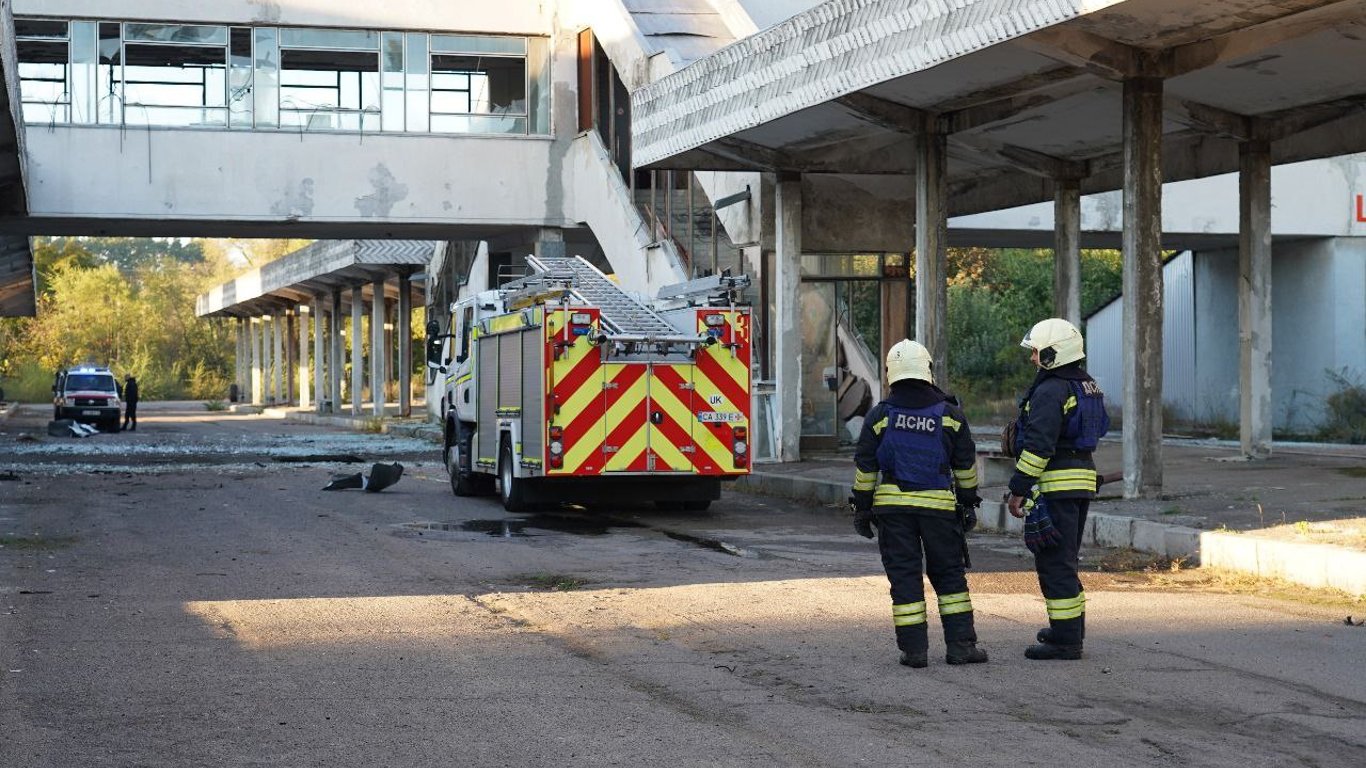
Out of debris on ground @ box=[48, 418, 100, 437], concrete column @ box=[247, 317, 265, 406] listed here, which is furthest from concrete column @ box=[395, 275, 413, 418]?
concrete column @ box=[247, 317, 265, 406]

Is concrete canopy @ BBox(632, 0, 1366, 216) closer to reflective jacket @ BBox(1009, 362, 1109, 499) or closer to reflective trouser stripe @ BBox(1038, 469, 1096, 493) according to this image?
reflective jacket @ BBox(1009, 362, 1109, 499)

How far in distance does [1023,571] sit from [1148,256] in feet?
15.6

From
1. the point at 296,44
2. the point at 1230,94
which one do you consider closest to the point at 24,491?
the point at 296,44

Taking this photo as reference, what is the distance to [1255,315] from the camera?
Result: 21969 mm

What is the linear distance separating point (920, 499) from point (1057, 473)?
2.64ft

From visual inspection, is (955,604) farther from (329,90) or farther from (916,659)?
(329,90)

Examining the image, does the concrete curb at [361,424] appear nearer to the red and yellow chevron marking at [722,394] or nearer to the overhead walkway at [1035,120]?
the overhead walkway at [1035,120]

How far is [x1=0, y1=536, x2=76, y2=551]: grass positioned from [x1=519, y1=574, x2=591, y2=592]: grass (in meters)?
4.90

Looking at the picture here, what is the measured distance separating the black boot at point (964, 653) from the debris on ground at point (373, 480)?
1379 cm

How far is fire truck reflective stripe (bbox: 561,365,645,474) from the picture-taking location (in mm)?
17719

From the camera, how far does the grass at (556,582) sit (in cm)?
1196

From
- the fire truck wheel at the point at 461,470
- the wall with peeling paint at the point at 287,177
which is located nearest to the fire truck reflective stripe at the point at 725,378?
the fire truck wheel at the point at 461,470

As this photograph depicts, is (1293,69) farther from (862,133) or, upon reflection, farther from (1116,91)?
(862,133)

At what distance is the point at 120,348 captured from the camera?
101m
